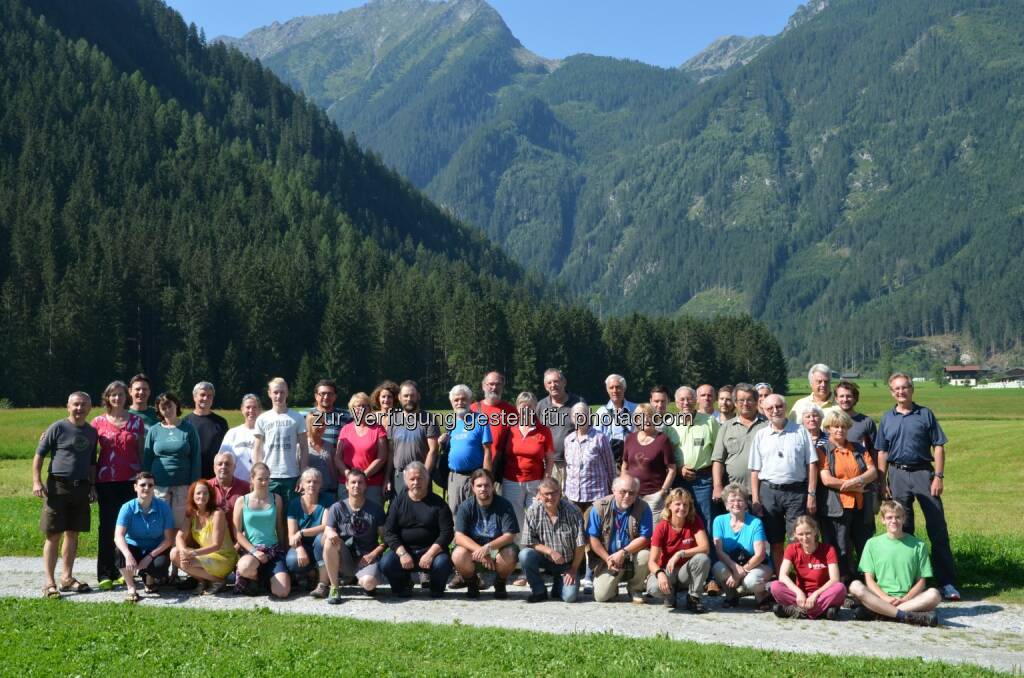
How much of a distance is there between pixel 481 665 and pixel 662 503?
209 inches

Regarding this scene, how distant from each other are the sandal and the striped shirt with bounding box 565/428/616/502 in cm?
714

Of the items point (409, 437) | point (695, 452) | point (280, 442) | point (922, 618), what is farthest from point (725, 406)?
point (280, 442)

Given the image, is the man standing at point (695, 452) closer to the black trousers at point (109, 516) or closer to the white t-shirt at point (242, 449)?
the white t-shirt at point (242, 449)

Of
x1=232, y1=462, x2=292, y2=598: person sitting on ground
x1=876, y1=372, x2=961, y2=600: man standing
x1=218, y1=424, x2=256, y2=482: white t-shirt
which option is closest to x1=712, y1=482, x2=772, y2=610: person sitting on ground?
x1=876, y1=372, x2=961, y2=600: man standing

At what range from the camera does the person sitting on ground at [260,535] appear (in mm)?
13281

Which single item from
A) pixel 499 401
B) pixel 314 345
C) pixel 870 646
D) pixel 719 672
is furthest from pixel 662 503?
pixel 314 345

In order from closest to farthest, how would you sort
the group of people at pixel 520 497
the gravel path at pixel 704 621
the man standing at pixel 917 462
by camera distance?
the gravel path at pixel 704 621 < the group of people at pixel 520 497 < the man standing at pixel 917 462

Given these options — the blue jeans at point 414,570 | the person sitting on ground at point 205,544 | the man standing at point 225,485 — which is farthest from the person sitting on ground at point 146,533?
the blue jeans at point 414,570

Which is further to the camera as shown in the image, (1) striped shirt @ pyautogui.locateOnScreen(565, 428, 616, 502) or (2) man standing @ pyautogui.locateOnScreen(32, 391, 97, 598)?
(1) striped shirt @ pyautogui.locateOnScreen(565, 428, 616, 502)

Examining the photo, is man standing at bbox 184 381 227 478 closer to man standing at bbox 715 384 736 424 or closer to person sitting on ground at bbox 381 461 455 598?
person sitting on ground at bbox 381 461 455 598

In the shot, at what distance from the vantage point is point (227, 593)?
13.6m

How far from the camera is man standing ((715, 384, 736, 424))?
14727 millimetres

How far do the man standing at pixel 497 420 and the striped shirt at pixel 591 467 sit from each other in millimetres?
1059

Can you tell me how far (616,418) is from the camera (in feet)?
49.8
